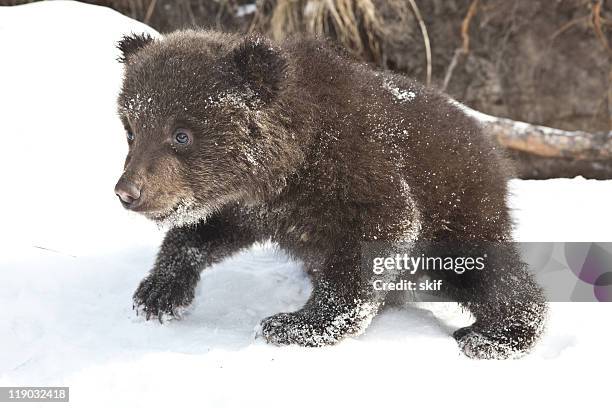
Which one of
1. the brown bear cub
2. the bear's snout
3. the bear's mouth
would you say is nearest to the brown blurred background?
the brown bear cub

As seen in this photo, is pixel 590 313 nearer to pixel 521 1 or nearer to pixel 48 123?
pixel 48 123

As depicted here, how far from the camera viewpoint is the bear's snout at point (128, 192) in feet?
10.9

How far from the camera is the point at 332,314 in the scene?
361cm

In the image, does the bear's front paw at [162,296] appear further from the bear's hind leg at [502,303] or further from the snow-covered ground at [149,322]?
the bear's hind leg at [502,303]

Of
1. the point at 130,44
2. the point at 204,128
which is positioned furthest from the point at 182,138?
the point at 130,44

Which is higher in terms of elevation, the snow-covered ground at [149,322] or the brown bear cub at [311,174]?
the brown bear cub at [311,174]

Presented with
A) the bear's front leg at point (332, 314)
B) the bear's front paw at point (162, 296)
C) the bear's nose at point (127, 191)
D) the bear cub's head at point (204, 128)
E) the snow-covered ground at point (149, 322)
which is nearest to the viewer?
the snow-covered ground at point (149, 322)

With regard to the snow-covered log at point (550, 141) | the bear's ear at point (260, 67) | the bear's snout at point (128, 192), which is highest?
the bear's ear at point (260, 67)

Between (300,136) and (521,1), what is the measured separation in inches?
271

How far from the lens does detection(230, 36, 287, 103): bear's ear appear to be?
3488 millimetres

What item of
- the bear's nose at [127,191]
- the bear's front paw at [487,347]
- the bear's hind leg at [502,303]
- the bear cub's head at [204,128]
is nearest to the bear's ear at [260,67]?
the bear cub's head at [204,128]

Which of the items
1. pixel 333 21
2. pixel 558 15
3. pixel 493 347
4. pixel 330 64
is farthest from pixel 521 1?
pixel 493 347

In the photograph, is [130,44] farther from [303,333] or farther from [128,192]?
[303,333]

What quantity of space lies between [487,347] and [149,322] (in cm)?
190
